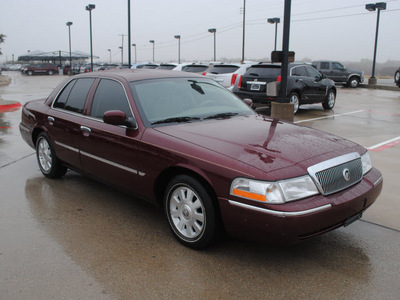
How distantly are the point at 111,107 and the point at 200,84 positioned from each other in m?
1.14

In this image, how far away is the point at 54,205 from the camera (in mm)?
4840

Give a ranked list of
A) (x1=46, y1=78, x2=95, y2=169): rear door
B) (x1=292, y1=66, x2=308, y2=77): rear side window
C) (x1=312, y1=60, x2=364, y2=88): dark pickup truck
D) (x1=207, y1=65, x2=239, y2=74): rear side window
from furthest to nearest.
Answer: (x1=312, y1=60, x2=364, y2=88): dark pickup truck, (x1=207, y1=65, x2=239, y2=74): rear side window, (x1=292, y1=66, x2=308, y2=77): rear side window, (x1=46, y1=78, x2=95, y2=169): rear door

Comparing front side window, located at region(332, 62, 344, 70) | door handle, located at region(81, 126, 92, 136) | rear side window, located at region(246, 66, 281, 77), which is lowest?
door handle, located at region(81, 126, 92, 136)

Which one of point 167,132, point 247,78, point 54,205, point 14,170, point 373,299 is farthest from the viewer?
point 247,78

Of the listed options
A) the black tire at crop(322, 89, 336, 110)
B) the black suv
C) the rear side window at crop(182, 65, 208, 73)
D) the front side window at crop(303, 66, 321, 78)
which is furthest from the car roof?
the rear side window at crop(182, 65, 208, 73)

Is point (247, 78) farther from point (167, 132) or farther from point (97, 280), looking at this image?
point (97, 280)

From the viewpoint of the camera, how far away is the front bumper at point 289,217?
3025 millimetres

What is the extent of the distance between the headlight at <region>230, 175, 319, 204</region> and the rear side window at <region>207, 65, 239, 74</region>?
40.1ft

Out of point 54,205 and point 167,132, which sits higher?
point 167,132

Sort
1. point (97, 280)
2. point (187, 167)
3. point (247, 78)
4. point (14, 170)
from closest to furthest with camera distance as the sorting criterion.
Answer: point (97, 280) → point (187, 167) → point (14, 170) → point (247, 78)

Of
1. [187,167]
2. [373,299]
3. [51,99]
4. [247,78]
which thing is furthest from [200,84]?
[247,78]

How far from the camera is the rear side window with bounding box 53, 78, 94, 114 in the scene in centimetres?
513

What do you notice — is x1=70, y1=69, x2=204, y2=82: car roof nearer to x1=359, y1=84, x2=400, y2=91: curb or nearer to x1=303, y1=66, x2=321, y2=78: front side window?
x1=303, y1=66, x2=321, y2=78: front side window

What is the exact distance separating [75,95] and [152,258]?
273 cm
